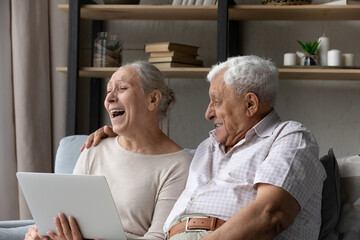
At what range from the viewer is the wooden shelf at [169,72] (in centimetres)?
293

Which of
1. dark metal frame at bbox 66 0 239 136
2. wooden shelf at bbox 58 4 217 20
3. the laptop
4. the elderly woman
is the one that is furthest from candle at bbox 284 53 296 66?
the laptop

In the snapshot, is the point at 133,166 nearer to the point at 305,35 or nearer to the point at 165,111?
the point at 165,111

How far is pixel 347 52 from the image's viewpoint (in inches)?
124

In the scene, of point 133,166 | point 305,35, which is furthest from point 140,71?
point 305,35

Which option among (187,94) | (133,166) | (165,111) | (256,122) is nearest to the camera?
(256,122)

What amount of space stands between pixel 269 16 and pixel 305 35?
29 centimetres

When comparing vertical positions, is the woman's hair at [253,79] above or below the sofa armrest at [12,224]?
above

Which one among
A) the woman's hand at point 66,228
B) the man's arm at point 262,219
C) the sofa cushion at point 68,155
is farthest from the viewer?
the sofa cushion at point 68,155

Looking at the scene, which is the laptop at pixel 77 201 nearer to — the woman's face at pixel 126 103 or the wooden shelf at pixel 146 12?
the woman's face at pixel 126 103

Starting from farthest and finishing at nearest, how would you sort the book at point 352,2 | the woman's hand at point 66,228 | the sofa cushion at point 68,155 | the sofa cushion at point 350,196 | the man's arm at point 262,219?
the book at point 352,2 → the sofa cushion at point 68,155 → the sofa cushion at point 350,196 → the woman's hand at point 66,228 → the man's arm at point 262,219

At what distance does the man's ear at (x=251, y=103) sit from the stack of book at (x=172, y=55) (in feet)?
3.60

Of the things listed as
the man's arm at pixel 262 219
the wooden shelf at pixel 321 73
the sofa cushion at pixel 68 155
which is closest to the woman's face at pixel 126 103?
the sofa cushion at pixel 68 155

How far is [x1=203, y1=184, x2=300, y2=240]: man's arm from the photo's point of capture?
5.12 feet

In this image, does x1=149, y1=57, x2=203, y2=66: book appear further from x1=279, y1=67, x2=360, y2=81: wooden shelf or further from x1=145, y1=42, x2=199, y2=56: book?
x1=279, y1=67, x2=360, y2=81: wooden shelf
